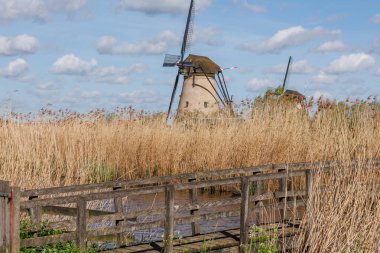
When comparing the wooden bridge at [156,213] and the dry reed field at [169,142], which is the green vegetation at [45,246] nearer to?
the wooden bridge at [156,213]

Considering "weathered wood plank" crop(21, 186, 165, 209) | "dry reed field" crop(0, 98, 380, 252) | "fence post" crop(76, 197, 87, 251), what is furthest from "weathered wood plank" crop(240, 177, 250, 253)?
"dry reed field" crop(0, 98, 380, 252)

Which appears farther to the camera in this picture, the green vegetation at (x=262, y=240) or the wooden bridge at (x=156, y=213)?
the green vegetation at (x=262, y=240)

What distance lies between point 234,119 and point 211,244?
9033 millimetres

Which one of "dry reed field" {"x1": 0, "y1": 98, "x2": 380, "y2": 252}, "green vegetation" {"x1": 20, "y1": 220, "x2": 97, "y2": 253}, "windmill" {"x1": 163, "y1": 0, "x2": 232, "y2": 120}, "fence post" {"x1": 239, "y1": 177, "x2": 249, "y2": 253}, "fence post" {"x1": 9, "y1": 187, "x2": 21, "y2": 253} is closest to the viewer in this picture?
"fence post" {"x1": 9, "y1": 187, "x2": 21, "y2": 253}

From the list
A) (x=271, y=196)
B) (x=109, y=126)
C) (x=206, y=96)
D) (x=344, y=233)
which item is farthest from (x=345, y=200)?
(x=206, y=96)

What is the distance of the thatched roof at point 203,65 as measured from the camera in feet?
121

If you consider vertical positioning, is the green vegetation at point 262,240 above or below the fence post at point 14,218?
below

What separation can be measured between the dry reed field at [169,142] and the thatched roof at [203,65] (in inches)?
722

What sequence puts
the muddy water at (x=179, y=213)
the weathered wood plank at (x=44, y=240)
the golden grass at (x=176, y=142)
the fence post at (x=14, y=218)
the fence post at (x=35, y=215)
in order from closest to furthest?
1. the fence post at (x=14, y=218)
2. the weathered wood plank at (x=44, y=240)
3. the fence post at (x=35, y=215)
4. the muddy water at (x=179, y=213)
5. the golden grass at (x=176, y=142)

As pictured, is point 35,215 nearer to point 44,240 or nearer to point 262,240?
point 44,240

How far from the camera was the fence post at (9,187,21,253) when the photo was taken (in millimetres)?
5953

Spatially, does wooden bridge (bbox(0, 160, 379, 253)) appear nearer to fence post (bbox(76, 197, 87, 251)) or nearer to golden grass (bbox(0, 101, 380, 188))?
fence post (bbox(76, 197, 87, 251))

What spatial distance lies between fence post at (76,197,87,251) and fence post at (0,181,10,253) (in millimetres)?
709

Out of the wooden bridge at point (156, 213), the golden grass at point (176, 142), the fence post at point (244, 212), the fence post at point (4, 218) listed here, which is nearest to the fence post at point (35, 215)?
the wooden bridge at point (156, 213)
